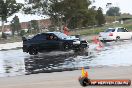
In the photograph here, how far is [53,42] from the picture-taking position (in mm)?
27641

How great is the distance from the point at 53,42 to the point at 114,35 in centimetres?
1295

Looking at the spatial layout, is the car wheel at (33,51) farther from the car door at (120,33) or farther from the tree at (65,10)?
the tree at (65,10)

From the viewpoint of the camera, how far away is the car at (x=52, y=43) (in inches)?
1054

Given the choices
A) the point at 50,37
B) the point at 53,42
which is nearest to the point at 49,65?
the point at 53,42

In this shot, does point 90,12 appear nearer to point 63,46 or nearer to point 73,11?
point 73,11

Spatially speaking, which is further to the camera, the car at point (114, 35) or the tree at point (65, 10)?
the tree at point (65, 10)

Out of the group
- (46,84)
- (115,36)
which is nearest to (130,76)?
(46,84)

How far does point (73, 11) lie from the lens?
75.6 metres

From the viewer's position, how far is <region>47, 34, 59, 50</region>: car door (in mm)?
27425

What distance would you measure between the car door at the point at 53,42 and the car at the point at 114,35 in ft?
38.7

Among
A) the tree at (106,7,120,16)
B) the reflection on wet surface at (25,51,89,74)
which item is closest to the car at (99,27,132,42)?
the reflection on wet surface at (25,51,89,74)

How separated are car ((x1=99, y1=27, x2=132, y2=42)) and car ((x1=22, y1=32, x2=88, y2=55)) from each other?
11.4 meters

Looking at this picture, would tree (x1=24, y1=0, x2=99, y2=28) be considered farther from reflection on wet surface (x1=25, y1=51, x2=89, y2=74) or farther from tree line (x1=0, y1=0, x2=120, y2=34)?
reflection on wet surface (x1=25, y1=51, x2=89, y2=74)

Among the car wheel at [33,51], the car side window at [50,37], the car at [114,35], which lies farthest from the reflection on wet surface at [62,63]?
the car at [114,35]
